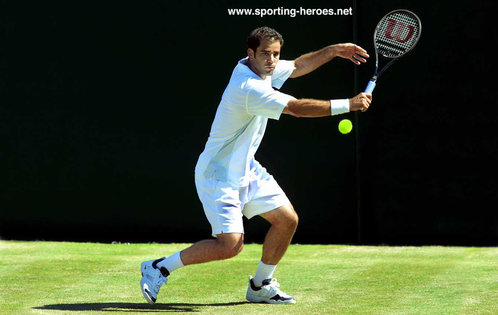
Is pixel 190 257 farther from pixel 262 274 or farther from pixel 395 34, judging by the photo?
pixel 395 34

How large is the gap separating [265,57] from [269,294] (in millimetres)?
1394

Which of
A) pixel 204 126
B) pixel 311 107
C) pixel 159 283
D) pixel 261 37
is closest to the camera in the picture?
pixel 311 107

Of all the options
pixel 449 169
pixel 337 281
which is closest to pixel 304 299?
pixel 337 281

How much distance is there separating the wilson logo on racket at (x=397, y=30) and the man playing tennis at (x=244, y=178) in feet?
3.46

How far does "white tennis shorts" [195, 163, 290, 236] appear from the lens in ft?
18.9

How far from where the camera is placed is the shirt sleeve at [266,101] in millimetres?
5508

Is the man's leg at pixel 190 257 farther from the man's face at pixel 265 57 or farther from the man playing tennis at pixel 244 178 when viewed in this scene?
the man's face at pixel 265 57

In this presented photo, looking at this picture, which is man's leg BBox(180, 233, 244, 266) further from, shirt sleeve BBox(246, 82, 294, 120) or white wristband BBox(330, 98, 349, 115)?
white wristband BBox(330, 98, 349, 115)

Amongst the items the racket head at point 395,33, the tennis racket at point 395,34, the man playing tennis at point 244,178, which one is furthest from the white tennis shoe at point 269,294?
the racket head at point 395,33

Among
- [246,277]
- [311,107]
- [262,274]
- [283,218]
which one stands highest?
[311,107]

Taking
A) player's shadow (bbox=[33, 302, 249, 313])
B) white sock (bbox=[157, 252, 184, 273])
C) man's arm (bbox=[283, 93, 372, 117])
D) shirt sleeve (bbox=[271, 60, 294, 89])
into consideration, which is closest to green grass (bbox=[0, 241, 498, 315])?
player's shadow (bbox=[33, 302, 249, 313])

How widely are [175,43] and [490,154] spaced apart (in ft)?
9.25

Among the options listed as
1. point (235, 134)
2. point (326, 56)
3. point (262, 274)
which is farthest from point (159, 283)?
point (326, 56)

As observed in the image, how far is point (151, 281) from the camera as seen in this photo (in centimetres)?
576
